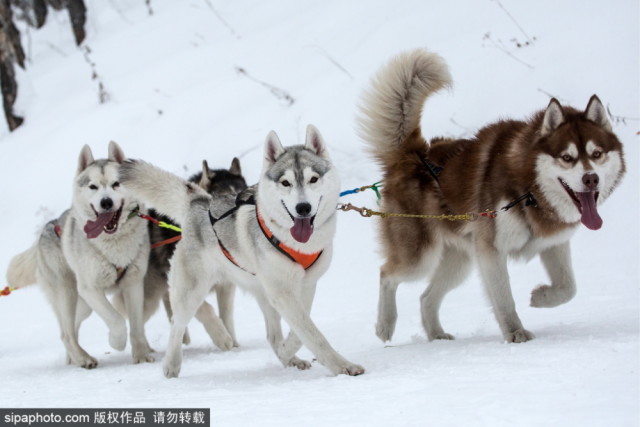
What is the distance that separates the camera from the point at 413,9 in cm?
1106

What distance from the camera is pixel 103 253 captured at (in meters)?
5.55

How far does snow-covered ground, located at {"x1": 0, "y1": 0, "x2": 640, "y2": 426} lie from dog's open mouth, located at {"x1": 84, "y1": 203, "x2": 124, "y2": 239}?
0.97m

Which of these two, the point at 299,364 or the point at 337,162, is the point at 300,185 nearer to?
the point at 299,364

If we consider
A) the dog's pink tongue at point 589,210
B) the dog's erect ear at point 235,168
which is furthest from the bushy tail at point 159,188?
the dog's pink tongue at point 589,210

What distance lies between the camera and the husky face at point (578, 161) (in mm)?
4051

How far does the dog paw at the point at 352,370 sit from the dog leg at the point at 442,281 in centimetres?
151

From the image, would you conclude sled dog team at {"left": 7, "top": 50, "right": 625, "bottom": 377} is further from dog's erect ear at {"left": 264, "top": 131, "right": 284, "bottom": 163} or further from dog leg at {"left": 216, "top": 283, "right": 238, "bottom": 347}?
dog leg at {"left": 216, "top": 283, "right": 238, "bottom": 347}

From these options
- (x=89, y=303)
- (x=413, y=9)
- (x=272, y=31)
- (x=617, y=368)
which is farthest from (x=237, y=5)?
(x=617, y=368)

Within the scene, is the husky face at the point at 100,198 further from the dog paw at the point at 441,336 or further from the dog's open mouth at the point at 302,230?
the dog paw at the point at 441,336

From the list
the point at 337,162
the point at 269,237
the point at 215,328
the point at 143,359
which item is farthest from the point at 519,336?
the point at 337,162

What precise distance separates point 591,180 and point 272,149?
170cm

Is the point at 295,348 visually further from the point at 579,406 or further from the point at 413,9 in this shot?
the point at 413,9

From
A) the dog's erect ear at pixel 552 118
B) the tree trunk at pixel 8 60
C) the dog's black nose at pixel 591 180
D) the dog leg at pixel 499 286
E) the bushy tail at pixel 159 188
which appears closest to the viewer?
the dog's black nose at pixel 591 180

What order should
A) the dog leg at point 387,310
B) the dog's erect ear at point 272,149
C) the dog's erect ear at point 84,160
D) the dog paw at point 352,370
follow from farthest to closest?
the dog's erect ear at point 84,160 < the dog leg at point 387,310 < the dog's erect ear at point 272,149 < the dog paw at point 352,370
